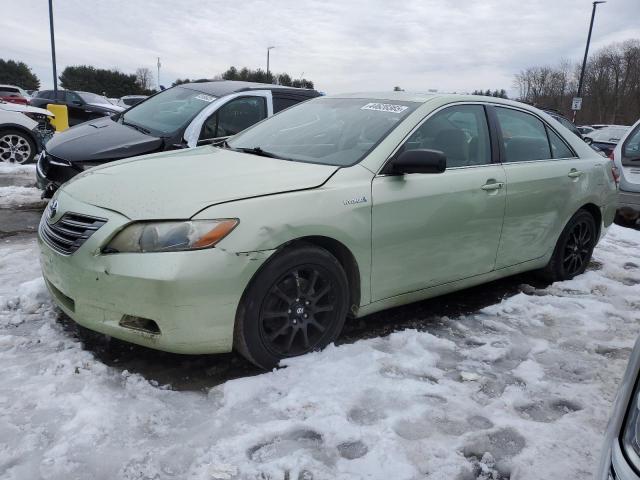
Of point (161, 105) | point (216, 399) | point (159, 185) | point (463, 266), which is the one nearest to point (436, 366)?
point (463, 266)

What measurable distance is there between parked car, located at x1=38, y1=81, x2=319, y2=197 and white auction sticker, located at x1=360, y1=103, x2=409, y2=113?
252 centimetres

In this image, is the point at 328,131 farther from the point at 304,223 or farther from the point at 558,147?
the point at 558,147

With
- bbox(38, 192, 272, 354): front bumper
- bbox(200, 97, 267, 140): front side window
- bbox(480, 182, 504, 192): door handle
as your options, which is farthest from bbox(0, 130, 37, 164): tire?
bbox(480, 182, 504, 192): door handle

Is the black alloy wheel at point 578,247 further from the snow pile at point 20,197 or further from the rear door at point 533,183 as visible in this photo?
the snow pile at point 20,197

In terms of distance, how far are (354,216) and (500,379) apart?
1.23 metres

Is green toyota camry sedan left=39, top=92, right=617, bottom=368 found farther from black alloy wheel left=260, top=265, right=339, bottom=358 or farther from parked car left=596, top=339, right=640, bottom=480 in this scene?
parked car left=596, top=339, right=640, bottom=480

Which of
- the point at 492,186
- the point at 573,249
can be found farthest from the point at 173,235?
the point at 573,249

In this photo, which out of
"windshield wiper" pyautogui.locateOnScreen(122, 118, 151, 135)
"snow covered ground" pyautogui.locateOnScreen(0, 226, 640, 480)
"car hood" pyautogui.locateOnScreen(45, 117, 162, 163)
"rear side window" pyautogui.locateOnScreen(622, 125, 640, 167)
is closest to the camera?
"snow covered ground" pyautogui.locateOnScreen(0, 226, 640, 480)

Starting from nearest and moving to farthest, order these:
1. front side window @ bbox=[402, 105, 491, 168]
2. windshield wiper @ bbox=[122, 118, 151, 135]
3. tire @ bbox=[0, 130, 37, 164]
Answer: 1. front side window @ bbox=[402, 105, 491, 168]
2. windshield wiper @ bbox=[122, 118, 151, 135]
3. tire @ bbox=[0, 130, 37, 164]

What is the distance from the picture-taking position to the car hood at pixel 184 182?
2.79 metres

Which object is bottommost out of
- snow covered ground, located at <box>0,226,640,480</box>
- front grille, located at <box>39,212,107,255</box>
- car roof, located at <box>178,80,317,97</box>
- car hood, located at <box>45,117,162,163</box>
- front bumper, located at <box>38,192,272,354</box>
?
snow covered ground, located at <box>0,226,640,480</box>

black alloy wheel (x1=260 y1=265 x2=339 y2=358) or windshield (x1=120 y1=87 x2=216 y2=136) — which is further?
windshield (x1=120 y1=87 x2=216 y2=136)

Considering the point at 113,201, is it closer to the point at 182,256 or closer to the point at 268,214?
the point at 182,256

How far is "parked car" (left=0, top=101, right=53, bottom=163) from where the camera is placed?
9.17 meters
